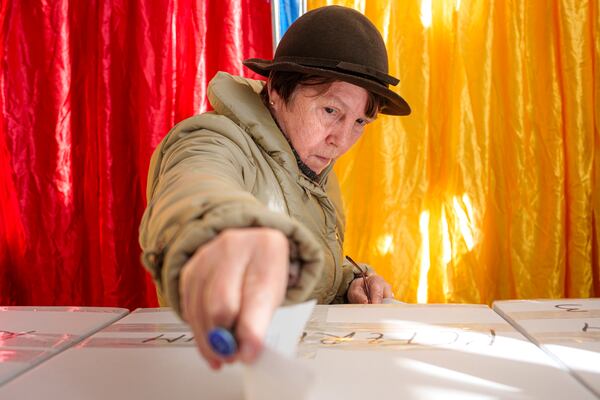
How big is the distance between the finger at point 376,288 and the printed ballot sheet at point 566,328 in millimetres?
333

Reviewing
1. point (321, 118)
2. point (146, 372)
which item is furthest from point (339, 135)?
point (146, 372)

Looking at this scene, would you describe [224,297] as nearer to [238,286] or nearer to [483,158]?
[238,286]

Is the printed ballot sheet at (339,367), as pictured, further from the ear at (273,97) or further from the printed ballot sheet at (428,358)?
the ear at (273,97)

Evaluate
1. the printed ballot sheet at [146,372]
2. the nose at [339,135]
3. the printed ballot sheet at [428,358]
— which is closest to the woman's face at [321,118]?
the nose at [339,135]

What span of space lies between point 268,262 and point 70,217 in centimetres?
208

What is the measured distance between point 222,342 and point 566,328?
71cm

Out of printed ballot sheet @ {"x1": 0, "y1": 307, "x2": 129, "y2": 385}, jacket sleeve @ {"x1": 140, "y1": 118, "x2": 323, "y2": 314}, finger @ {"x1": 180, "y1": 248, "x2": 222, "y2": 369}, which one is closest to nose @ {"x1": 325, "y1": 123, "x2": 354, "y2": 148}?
printed ballot sheet @ {"x1": 0, "y1": 307, "x2": 129, "y2": 385}

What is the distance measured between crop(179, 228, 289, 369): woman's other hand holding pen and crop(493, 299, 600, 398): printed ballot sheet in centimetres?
42

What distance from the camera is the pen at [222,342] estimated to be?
1.54 feet

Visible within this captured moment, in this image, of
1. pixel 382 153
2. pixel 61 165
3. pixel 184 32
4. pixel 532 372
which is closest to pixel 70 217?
pixel 61 165

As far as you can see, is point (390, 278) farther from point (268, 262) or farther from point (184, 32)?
point (268, 262)

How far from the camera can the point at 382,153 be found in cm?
232

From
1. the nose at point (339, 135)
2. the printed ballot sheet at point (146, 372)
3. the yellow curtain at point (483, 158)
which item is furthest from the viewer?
the yellow curtain at point (483, 158)

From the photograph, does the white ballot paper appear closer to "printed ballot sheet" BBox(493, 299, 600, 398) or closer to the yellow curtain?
"printed ballot sheet" BBox(493, 299, 600, 398)
